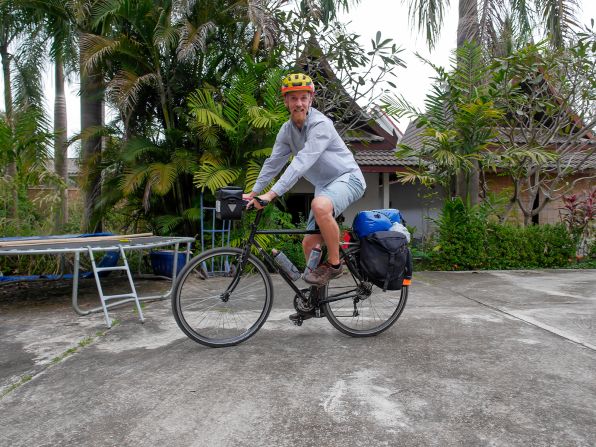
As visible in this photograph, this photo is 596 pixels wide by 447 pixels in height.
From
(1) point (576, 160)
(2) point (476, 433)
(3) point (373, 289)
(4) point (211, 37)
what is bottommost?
(2) point (476, 433)

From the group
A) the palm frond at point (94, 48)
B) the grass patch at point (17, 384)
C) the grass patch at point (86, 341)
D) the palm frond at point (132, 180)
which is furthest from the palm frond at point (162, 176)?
the grass patch at point (17, 384)

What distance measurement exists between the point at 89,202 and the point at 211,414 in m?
6.35

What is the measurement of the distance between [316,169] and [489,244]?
5575 mm

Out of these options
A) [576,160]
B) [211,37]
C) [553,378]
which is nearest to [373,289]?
[553,378]

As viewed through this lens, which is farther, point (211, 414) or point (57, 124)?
point (57, 124)

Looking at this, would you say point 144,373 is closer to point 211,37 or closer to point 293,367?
point 293,367

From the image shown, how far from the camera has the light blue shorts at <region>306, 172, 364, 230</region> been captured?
3.50 meters

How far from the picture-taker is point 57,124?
1661 centimetres

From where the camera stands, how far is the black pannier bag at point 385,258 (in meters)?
3.67

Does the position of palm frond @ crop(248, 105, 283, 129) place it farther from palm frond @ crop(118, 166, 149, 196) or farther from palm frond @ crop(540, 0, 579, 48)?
palm frond @ crop(540, 0, 579, 48)

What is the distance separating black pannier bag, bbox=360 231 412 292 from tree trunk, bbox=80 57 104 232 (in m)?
5.37

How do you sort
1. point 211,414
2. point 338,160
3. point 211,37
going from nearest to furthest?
point 211,414 < point 338,160 < point 211,37

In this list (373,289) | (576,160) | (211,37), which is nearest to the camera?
(373,289)

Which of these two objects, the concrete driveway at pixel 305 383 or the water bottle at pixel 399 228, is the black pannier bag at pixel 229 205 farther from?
the water bottle at pixel 399 228
